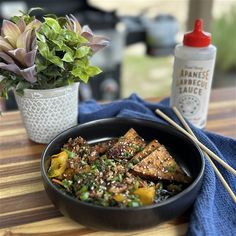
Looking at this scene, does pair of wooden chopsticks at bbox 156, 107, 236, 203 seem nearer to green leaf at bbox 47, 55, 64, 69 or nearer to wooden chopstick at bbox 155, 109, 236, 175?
wooden chopstick at bbox 155, 109, 236, 175

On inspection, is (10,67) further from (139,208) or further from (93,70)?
(139,208)

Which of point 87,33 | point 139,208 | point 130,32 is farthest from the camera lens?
point 130,32

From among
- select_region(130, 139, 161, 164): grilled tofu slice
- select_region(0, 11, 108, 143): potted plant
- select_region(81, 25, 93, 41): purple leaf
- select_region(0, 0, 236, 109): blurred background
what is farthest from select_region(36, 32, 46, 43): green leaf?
select_region(0, 0, 236, 109): blurred background

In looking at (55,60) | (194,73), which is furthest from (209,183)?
(55,60)

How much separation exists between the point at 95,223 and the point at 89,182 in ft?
0.27

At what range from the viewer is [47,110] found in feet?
2.65

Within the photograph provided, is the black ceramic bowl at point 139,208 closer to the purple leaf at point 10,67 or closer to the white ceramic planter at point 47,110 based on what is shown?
the white ceramic planter at point 47,110

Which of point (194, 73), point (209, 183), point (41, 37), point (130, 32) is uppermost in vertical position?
point (41, 37)

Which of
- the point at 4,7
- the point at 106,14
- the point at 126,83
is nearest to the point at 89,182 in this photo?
the point at 106,14

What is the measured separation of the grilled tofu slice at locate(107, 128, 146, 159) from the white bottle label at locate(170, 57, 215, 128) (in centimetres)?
17

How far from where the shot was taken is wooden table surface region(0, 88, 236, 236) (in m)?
0.62

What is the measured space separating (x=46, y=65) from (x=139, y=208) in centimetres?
36

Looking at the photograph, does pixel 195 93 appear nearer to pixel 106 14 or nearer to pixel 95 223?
pixel 95 223

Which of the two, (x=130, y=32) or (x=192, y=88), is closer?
(x=192, y=88)
